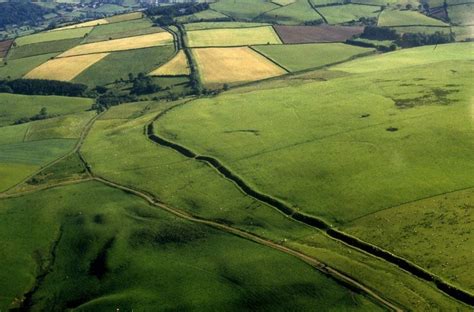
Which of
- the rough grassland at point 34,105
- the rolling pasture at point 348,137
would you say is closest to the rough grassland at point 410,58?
the rolling pasture at point 348,137

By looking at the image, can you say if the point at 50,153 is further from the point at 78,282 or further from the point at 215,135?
the point at 78,282

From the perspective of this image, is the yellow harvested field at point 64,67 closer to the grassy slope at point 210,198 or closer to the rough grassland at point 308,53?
the grassy slope at point 210,198

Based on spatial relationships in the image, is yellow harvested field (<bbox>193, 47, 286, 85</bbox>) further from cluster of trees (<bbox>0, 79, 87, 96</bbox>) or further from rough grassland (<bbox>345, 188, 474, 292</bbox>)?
rough grassland (<bbox>345, 188, 474, 292</bbox>)

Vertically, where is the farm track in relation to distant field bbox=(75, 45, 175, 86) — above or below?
below

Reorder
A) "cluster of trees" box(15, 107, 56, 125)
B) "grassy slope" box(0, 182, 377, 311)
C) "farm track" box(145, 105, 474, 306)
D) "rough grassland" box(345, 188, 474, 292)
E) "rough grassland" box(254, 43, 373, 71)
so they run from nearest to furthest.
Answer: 1. "farm track" box(145, 105, 474, 306)
2. "grassy slope" box(0, 182, 377, 311)
3. "rough grassland" box(345, 188, 474, 292)
4. "cluster of trees" box(15, 107, 56, 125)
5. "rough grassland" box(254, 43, 373, 71)

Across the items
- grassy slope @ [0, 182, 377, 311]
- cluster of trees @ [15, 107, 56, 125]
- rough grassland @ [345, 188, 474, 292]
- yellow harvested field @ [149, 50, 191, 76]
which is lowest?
grassy slope @ [0, 182, 377, 311]

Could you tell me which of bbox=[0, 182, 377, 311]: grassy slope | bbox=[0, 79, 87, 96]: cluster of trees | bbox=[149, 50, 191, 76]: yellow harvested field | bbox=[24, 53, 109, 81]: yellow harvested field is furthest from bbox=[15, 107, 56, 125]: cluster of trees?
bbox=[0, 182, 377, 311]: grassy slope

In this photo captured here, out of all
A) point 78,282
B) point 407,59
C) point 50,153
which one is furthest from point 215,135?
point 407,59
